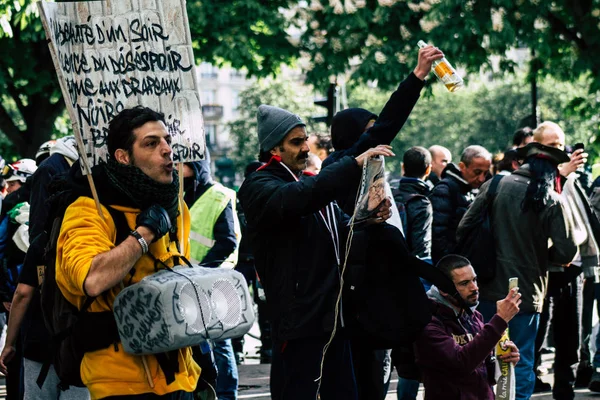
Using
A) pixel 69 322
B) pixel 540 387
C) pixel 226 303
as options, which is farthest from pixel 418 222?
pixel 69 322

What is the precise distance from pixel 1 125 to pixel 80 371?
50.8ft

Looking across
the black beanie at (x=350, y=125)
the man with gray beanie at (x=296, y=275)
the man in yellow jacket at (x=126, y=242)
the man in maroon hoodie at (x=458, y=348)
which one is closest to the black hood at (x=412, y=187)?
the man in maroon hoodie at (x=458, y=348)

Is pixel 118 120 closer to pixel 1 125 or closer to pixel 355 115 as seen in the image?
pixel 355 115

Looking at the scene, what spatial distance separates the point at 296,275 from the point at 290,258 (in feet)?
0.27

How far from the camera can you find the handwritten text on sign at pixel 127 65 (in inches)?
193

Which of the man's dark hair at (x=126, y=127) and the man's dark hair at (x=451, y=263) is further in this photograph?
the man's dark hair at (x=451, y=263)

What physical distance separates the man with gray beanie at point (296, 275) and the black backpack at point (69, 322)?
43.1 inches

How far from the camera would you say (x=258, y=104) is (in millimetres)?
72250

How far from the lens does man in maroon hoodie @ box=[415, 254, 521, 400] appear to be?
6.26 meters

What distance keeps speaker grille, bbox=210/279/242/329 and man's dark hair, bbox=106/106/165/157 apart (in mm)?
600

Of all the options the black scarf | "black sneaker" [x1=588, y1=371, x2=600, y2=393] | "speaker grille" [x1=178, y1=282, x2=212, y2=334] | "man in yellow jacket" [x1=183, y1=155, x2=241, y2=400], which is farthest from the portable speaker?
"black sneaker" [x1=588, y1=371, x2=600, y2=393]

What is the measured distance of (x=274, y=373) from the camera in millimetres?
5426

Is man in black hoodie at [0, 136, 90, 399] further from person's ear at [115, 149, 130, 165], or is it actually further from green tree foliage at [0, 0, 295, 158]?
green tree foliage at [0, 0, 295, 158]

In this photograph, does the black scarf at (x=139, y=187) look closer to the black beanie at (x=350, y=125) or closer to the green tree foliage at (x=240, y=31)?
the black beanie at (x=350, y=125)
